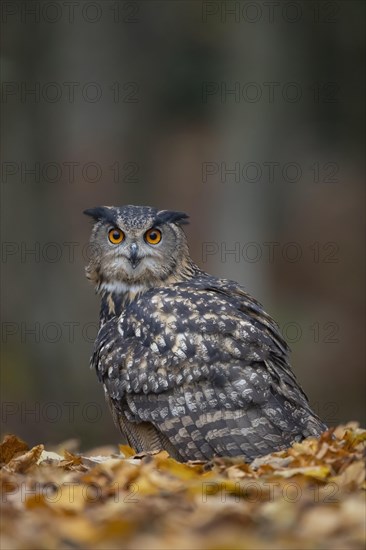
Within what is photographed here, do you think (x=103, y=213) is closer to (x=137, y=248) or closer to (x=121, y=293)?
(x=137, y=248)

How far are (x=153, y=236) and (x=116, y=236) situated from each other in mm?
359

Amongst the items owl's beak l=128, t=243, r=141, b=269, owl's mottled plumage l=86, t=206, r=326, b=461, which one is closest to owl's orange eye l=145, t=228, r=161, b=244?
owl's beak l=128, t=243, r=141, b=269

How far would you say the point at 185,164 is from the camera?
3722 cm

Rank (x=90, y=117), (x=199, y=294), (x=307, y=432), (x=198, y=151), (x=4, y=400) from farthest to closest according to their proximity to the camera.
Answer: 1. (x=198, y=151)
2. (x=90, y=117)
3. (x=4, y=400)
4. (x=199, y=294)
5. (x=307, y=432)

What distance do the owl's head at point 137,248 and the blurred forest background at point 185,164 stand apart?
5.79 metres

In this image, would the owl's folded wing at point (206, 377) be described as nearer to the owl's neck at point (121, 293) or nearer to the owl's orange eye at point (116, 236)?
the owl's neck at point (121, 293)

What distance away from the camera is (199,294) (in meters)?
8.85

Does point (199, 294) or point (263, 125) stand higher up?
point (263, 125)

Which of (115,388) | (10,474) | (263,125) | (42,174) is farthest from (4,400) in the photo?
(10,474)

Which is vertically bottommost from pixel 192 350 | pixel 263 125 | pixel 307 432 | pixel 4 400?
pixel 4 400

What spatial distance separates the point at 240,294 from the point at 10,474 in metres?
3.07

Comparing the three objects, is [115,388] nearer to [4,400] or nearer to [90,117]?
[4,400]

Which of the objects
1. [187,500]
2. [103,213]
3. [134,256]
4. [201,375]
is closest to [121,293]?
[134,256]

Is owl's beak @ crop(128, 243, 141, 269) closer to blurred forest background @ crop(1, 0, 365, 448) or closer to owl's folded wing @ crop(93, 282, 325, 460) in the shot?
owl's folded wing @ crop(93, 282, 325, 460)
